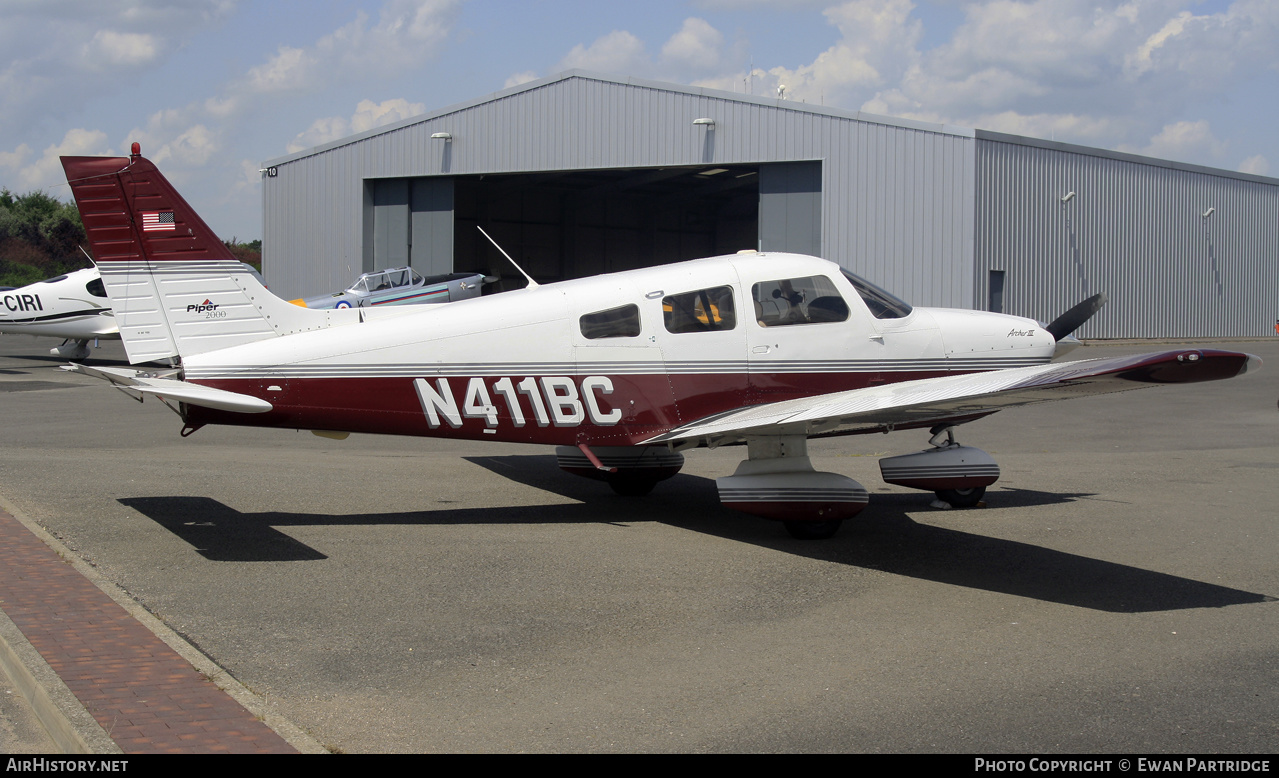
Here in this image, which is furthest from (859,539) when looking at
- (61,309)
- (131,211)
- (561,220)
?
(561,220)

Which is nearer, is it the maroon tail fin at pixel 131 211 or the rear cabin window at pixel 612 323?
the maroon tail fin at pixel 131 211

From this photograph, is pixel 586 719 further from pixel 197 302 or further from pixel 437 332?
pixel 197 302

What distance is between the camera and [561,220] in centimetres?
5088

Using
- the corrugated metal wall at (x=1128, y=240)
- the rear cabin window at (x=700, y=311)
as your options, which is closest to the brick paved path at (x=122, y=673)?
the rear cabin window at (x=700, y=311)

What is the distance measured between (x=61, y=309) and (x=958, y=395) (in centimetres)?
2583

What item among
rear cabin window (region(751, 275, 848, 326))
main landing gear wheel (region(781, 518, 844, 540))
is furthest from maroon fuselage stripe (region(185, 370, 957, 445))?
main landing gear wheel (region(781, 518, 844, 540))

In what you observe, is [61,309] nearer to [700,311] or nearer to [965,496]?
[700,311]

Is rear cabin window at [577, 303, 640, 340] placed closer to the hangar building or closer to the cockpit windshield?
the cockpit windshield

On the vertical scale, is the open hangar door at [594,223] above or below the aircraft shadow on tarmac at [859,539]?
above

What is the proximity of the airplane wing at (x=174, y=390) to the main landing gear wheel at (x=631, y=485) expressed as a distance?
12.3 feet

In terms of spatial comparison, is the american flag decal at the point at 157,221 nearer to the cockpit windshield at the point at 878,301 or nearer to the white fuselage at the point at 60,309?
the cockpit windshield at the point at 878,301

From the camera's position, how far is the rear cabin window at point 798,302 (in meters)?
8.69

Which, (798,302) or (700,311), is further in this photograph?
(798,302)
